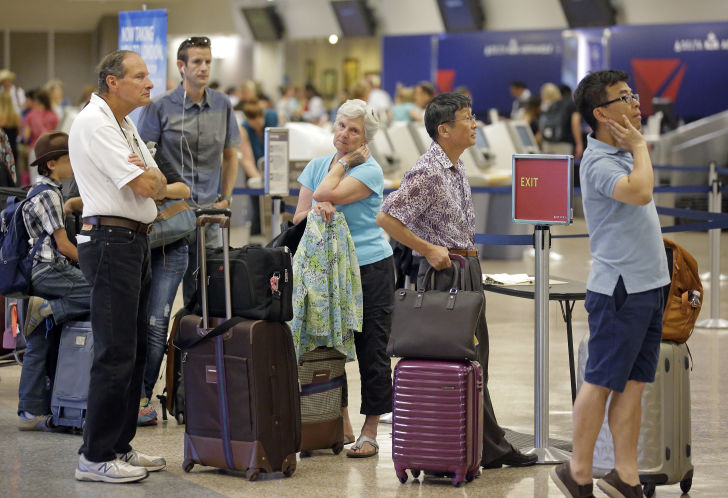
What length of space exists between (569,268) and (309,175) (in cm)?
677

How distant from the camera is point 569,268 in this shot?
11352mm

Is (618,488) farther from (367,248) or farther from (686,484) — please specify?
(367,248)

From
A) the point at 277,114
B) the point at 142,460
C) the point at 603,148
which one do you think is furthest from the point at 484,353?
the point at 277,114

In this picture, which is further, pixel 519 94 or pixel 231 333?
pixel 519 94

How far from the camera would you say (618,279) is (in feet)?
12.3

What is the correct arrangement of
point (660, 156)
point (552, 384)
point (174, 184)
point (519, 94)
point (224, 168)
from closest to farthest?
point (174, 184), point (224, 168), point (552, 384), point (660, 156), point (519, 94)

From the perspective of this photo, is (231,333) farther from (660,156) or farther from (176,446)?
(660,156)

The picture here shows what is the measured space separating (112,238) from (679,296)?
202 centimetres

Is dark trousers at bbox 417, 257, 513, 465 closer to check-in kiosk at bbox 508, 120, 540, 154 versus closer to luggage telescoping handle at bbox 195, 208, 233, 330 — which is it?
luggage telescoping handle at bbox 195, 208, 233, 330

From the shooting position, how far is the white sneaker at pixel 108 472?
14.3ft

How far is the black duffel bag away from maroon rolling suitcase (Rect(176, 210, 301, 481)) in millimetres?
44

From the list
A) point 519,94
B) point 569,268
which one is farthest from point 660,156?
point 569,268

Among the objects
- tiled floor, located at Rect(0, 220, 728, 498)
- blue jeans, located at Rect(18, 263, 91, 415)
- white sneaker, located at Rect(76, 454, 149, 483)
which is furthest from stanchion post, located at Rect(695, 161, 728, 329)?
white sneaker, located at Rect(76, 454, 149, 483)

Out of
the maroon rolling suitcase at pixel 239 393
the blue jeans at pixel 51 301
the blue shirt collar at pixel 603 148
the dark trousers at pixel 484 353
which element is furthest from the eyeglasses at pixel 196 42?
the blue shirt collar at pixel 603 148
